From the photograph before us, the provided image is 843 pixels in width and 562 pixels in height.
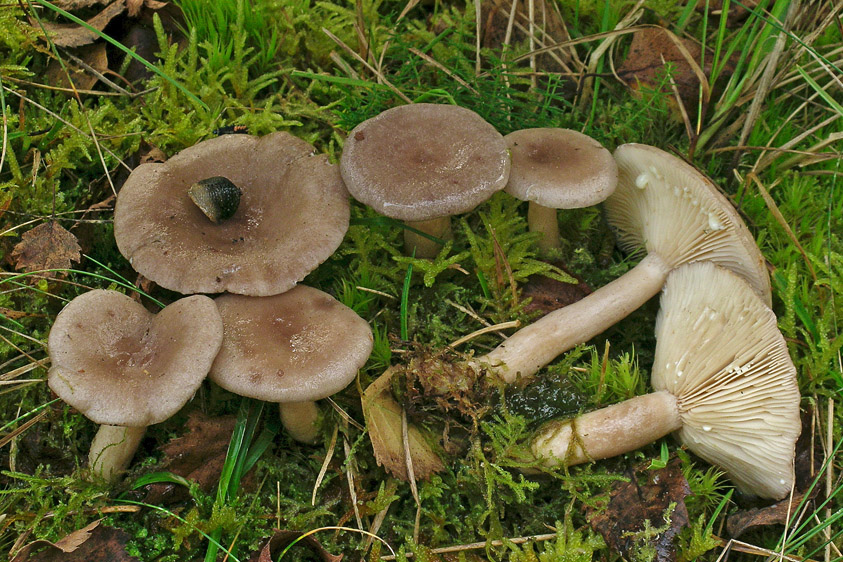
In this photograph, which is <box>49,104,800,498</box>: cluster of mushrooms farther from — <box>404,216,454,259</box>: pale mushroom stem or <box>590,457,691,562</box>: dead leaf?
<box>590,457,691,562</box>: dead leaf

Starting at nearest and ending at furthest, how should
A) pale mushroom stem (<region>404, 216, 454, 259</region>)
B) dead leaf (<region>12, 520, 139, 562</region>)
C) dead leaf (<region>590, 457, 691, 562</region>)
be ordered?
dead leaf (<region>12, 520, 139, 562</region>) → dead leaf (<region>590, 457, 691, 562</region>) → pale mushroom stem (<region>404, 216, 454, 259</region>)

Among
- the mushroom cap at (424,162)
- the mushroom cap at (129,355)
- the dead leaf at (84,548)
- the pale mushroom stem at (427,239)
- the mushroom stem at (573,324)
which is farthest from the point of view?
the pale mushroom stem at (427,239)

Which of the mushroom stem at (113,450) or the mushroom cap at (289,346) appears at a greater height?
the mushroom cap at (289,346)

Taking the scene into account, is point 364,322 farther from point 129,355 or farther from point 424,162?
point 129,355

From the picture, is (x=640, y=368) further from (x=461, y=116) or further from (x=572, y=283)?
(x=461, y=116)

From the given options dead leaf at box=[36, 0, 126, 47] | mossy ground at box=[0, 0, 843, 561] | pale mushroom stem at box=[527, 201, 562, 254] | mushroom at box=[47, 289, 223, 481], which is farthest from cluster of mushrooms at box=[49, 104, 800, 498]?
dead leaf at box=[36, 0, 126, 47]

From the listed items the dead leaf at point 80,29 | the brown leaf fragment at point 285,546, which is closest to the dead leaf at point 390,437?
the brown leaf fragment at point 285,546

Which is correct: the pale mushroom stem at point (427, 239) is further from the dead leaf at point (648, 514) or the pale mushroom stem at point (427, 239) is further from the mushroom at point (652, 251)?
the dead leaf at point (648, 514)

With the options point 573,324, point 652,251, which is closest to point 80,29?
point 573,324
